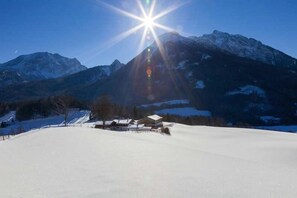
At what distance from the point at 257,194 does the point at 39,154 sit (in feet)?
50.3

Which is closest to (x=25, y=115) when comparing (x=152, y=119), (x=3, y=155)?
(x=152, y=119)

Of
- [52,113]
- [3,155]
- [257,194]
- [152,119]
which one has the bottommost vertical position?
[257,194]

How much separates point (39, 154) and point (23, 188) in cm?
1016

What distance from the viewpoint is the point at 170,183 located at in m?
14.8

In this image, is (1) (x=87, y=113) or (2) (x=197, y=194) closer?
(2) (x=197, y=194)

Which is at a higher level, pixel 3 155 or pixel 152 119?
pixel 152 119

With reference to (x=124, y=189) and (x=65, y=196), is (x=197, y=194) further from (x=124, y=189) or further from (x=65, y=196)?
(x=65, y=196)

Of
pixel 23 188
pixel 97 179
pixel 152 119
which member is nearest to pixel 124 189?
pixel 97 179

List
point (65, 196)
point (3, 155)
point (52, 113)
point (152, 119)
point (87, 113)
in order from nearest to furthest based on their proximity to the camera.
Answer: point (65, 196) → point (3, 155) → point (152, 119) → point (87, 113) → point (52, 113)

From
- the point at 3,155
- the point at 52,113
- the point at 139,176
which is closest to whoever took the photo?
the point at 139,176

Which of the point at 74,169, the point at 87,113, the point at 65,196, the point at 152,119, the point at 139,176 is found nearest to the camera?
the point at 65,196

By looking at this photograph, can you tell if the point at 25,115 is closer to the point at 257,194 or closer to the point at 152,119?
the point at 152,119

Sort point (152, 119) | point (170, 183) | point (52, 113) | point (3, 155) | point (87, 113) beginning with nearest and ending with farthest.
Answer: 1. point (170, 183)
2. point (3, 155)
3. point (152, 119)
4. point (87, 113)
5. point (52, 113)

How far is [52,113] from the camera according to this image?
547 feet
